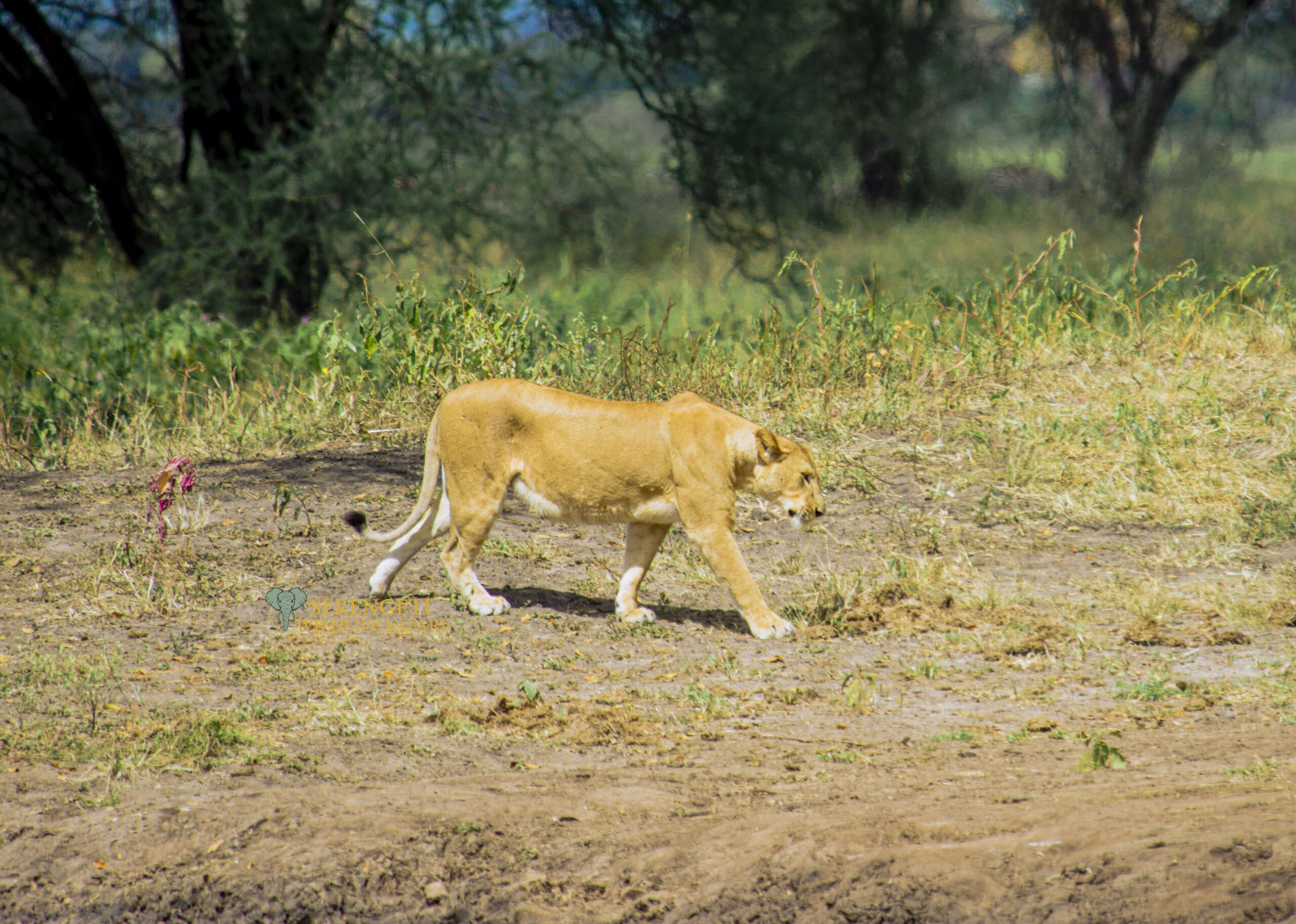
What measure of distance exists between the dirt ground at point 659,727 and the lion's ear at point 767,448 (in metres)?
0.68

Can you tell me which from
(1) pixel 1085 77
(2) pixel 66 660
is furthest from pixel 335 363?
(1) pixel 1085 77

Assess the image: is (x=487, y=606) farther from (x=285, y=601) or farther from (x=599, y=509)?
(x=285, y=601)

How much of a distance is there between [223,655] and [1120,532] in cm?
422

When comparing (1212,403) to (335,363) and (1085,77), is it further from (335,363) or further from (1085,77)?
(1085,77)

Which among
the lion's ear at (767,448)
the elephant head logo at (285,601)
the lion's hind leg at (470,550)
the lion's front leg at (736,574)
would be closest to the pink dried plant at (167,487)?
the elephant head logo at (285,601)

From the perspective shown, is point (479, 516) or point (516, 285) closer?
point (479, 516)

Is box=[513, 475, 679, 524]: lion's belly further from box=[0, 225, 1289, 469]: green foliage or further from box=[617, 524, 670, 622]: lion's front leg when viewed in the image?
box=[0, 225, 1289, 469]: green foliage

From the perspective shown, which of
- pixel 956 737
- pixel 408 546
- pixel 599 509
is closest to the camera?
pixel 956 737

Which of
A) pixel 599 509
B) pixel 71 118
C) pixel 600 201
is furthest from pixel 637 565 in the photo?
pixel 71 118

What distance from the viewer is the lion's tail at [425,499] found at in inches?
211

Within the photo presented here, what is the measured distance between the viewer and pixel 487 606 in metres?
5.35

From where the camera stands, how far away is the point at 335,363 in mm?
8258

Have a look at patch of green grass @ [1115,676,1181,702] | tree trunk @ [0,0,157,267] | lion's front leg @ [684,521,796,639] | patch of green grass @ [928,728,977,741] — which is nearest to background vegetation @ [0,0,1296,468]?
tree trunk @ [0,0,157,267]

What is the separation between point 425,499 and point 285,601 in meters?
0.70
